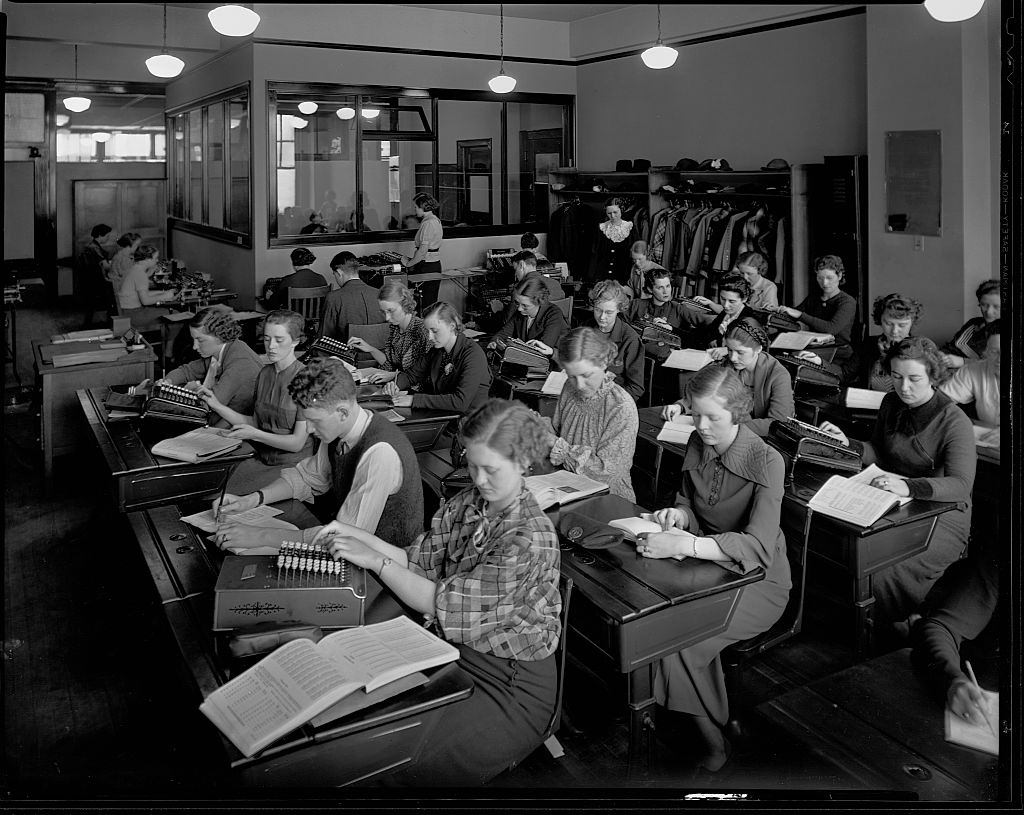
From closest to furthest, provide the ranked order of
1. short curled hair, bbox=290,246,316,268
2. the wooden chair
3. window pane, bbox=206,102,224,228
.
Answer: the wooden chair → short curled hair, bbox=290,246,316,268 → window pane, bbox=206,102,224,228

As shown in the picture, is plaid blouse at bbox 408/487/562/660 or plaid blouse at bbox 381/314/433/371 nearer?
plaid blouse at bbox 408/487/562/660

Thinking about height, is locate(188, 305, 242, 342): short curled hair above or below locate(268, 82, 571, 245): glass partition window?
below

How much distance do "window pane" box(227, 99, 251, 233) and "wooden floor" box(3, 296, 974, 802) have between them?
16.0 ft

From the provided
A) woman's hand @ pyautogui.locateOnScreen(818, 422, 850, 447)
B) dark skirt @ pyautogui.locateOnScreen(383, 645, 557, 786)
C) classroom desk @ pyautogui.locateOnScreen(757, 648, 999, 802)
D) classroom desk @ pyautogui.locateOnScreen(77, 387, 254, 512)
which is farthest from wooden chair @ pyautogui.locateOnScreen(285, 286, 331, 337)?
classroom desk @ pyautogui.locateOnScreen(757, 648, 999, 802)

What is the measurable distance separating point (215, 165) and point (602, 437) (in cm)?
653

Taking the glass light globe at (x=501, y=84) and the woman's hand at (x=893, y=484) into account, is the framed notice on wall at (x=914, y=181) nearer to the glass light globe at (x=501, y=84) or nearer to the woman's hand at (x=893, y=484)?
the woman's hand at (x=893, y=484)

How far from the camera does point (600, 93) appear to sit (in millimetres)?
9508

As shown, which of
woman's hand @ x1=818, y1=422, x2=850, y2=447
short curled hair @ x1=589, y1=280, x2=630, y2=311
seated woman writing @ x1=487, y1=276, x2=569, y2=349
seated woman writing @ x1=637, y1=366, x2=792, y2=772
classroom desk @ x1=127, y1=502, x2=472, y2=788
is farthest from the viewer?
seated woman writing @ x1=487, y1=276, x2=569, y2=349

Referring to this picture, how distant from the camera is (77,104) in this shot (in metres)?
4.18

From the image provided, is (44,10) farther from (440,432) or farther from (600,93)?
(600,93)

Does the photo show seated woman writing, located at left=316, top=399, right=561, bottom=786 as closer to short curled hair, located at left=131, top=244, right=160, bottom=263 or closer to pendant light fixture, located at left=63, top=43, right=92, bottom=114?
pendant light fixture, located at left=63, top=43, right=92, bottom=114

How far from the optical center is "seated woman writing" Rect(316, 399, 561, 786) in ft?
7.39

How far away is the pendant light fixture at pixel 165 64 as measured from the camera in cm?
486

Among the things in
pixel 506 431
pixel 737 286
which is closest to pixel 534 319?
pixel 737 286
